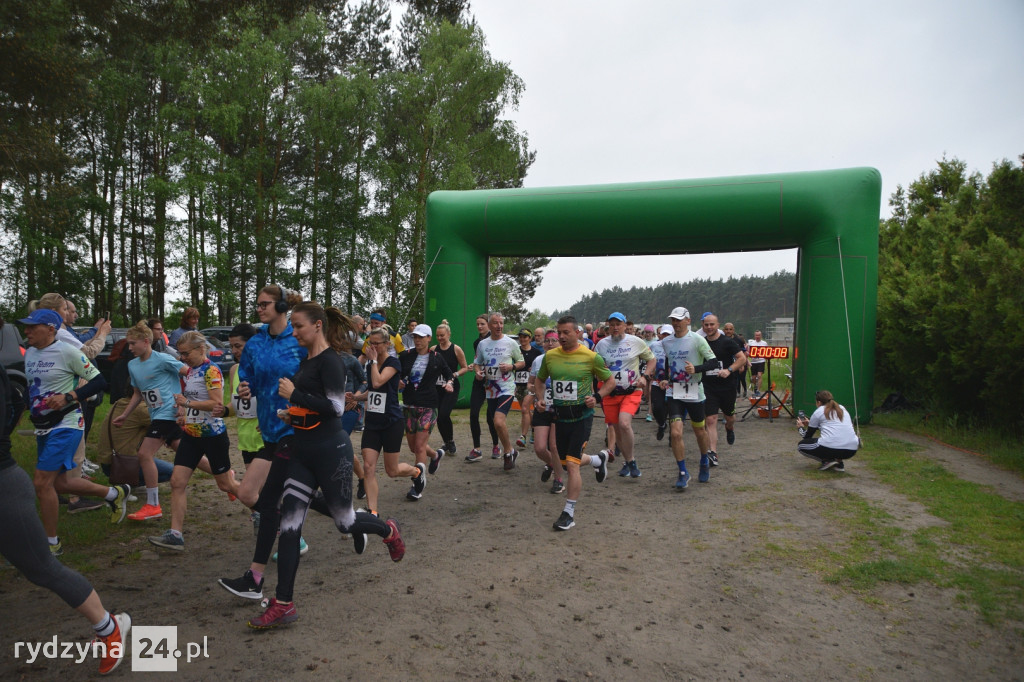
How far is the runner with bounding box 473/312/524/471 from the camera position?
30.5 ft

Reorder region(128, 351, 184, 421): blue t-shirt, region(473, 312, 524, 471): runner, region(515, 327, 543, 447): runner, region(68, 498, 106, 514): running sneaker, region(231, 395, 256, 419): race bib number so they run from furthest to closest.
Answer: region(515, 327, 543, 447): runner < region(473, 312, 524, 471): runner < region(68, 498, 106, 514): running sneaker < region(128, 351, 184, 421): blue t-shirt < region(231, 395, 256, 419): race bib number

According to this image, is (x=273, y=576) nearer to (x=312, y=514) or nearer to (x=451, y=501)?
(x=312, y=514)

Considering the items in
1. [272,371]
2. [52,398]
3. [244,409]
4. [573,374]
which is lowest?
[244,409]

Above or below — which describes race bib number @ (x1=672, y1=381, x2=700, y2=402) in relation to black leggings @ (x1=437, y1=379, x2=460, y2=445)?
above

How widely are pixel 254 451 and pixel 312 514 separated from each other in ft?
6.22

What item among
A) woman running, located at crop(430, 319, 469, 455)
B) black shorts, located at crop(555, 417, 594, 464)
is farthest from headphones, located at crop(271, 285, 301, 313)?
woman running, located at crop(430, 319, 469, 455)

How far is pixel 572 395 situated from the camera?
6.50 metres

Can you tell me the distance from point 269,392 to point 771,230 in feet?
34.2

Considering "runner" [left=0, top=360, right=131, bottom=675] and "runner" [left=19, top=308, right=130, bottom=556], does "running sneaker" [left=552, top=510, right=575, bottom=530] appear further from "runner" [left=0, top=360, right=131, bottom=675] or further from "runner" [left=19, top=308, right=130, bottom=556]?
"runner" [left=19, top=308, right=130, bottom=556]

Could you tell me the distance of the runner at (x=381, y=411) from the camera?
638 cm

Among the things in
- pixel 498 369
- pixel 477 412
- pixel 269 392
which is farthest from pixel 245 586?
pixel 477 412

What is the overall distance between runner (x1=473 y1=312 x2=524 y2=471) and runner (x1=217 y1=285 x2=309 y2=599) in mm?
4660

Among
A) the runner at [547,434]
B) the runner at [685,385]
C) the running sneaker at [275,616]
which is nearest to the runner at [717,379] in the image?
the runner at [685,385]

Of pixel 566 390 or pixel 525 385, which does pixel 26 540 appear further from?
pixel 525 385
